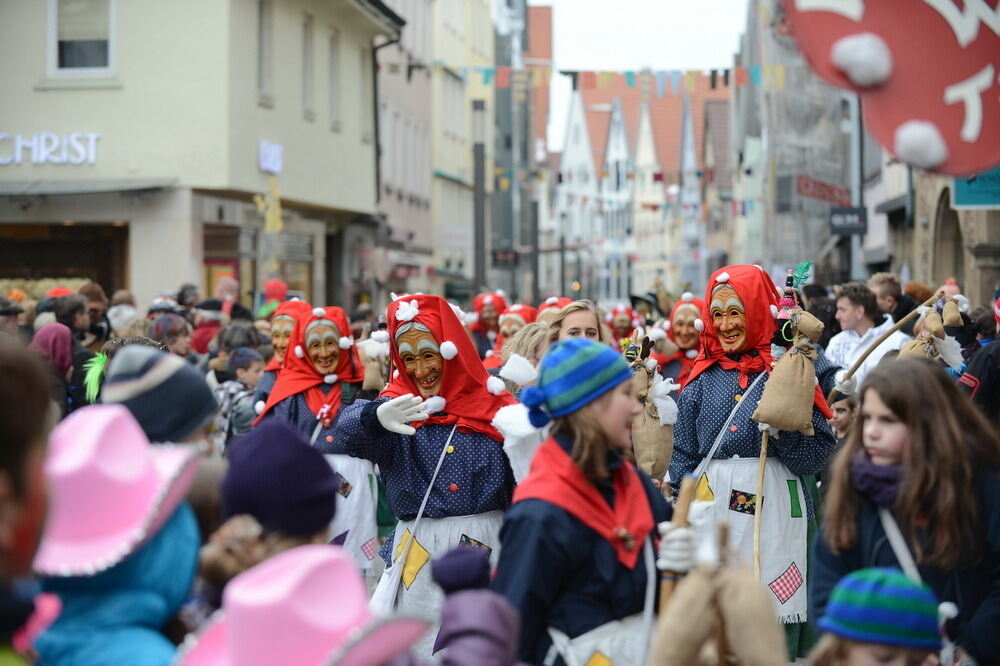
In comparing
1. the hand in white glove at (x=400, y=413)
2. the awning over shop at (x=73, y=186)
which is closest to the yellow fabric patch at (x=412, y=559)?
the hand in white glove at (x=400, y=413)

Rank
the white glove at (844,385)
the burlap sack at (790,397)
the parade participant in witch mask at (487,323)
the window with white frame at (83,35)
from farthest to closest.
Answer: the window with white frame at (83,35) → the parade participant in witch mask at (487,323) → the white glove at (844,385) → the burlap sack at (790,397)

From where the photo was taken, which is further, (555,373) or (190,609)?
(555,373)

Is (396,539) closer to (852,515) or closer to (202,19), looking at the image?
(852,515)

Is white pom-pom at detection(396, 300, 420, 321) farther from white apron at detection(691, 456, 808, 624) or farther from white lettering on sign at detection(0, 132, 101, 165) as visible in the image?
white lettering on sign at detection(0, 132, 101, 165)

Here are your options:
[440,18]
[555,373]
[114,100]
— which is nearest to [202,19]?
[114,100]

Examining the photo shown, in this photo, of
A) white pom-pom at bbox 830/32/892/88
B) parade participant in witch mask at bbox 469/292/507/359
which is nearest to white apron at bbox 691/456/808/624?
white pom-pom at bbox 830/32/892/88

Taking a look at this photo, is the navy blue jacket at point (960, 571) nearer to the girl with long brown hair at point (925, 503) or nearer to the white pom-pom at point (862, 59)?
the girl with long brown hair at point (925, 503)

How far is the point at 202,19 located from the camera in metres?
24.2

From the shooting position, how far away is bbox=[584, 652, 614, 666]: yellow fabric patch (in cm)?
438

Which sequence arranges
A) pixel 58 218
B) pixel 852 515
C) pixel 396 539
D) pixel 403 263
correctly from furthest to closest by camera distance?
pixel 403 263
pixel 58 218
pixel 396 539
pixel 852 515

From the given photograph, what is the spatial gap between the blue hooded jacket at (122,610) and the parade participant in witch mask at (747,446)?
457cm

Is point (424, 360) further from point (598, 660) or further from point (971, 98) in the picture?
point (971, 98)

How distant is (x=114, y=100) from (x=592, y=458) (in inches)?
829

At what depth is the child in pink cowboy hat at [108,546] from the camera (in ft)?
10.6
